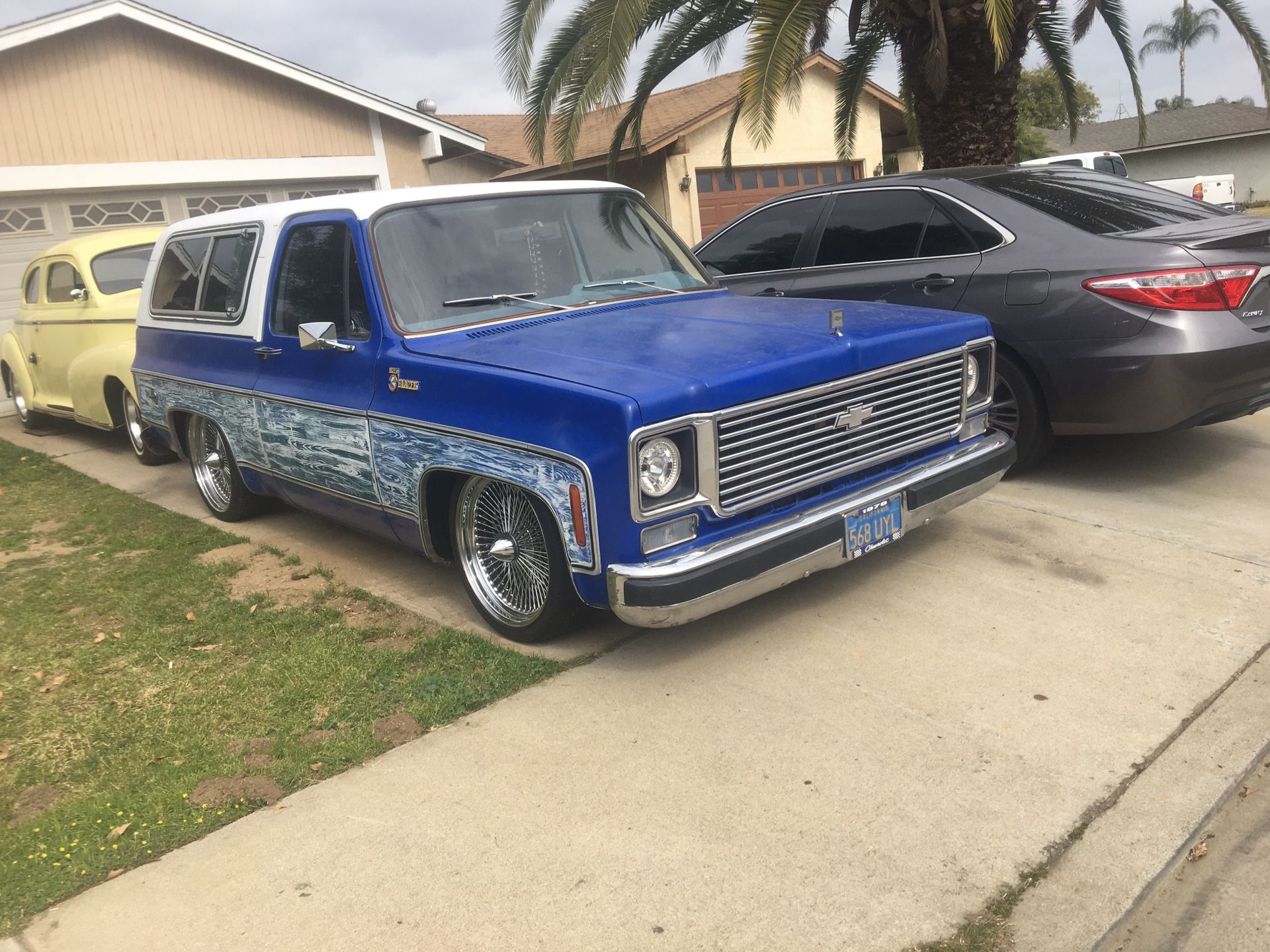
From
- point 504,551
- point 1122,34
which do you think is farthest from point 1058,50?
point 504,551

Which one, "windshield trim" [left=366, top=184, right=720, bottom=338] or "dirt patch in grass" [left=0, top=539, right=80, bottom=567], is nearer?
"windshield trim" [left=366, top=184, right=720, bottom=338]

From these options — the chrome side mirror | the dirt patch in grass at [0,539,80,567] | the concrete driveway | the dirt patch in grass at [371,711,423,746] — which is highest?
the chrome side mirror

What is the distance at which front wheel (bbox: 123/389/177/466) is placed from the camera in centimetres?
859

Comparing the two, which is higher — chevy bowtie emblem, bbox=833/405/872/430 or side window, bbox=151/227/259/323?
side window, bbox=151/227/259/323

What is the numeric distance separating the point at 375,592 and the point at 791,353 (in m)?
2.48

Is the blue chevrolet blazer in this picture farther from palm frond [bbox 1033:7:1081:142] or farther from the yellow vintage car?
palm frond [bbox 1033:7:1081:142]

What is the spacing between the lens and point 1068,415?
5.70 metres

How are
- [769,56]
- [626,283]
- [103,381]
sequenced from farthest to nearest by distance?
[103,381] < [769,56] < [626,283]

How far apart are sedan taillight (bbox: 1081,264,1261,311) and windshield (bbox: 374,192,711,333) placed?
217cm

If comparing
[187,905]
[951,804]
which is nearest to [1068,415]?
[951,804]

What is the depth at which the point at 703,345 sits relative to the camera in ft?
13.6

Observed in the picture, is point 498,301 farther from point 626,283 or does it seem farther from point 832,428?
point 832,428

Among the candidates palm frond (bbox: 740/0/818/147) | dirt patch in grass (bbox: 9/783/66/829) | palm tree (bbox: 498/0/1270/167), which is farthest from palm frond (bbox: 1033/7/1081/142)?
dirt patch in grass (bbox: 9/783/66/829)

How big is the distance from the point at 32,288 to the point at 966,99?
29.0 ft
